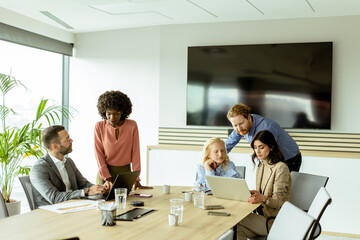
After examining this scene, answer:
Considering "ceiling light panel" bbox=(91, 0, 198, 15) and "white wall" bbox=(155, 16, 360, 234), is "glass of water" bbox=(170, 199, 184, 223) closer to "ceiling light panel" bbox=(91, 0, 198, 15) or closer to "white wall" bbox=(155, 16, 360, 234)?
"ceiling light panel" bbox=(91, 0, 198, 15)

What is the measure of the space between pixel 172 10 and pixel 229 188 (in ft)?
9.43

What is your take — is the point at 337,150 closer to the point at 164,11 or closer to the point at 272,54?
the point at 272,54

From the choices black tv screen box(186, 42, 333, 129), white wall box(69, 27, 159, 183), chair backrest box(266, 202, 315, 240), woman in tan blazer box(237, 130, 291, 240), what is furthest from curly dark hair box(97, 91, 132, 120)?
white wall box(69, 27, 159, 183)

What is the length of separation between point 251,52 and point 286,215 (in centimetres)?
374

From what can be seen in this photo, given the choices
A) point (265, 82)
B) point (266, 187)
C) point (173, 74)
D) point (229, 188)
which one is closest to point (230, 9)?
point (265, 82)

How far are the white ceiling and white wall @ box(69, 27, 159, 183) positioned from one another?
1.71ft

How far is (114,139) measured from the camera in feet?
12.7

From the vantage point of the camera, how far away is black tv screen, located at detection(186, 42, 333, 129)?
5520 millimetres

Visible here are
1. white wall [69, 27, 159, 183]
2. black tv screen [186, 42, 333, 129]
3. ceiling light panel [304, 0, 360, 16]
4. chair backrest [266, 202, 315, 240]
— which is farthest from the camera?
white wall [69, 27, 159, 183]

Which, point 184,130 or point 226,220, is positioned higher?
point 184,130

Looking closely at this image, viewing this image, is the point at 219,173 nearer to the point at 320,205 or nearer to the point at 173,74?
the point at 320,205

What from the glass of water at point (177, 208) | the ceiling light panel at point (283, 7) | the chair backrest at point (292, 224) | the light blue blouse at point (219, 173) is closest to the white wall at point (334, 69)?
the ceiling light panel at point (283, 7)

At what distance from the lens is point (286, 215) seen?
2.37m

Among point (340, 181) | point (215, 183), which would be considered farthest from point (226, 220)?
point (340, 181)
